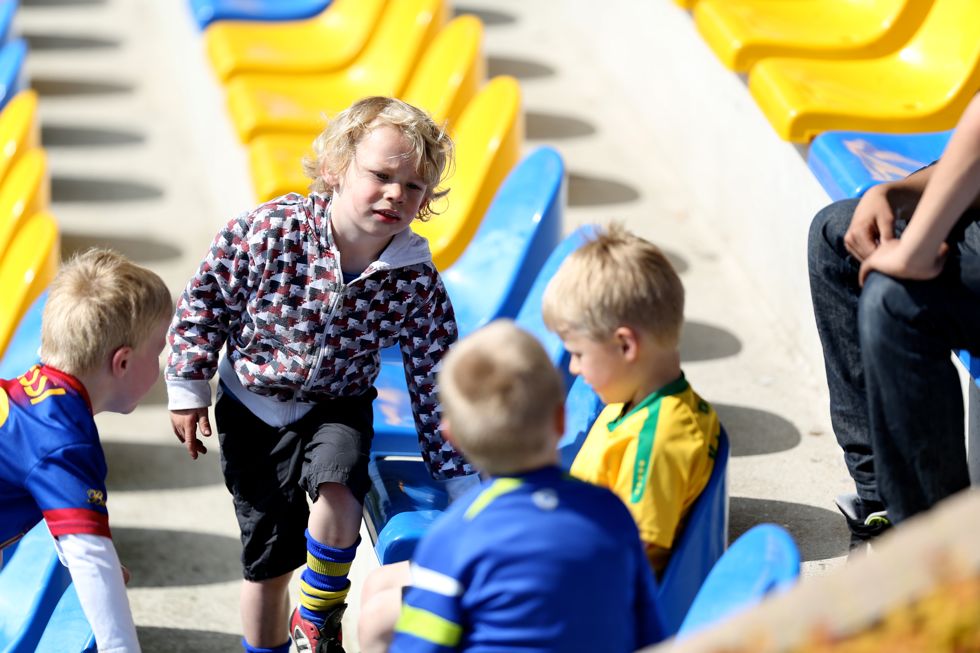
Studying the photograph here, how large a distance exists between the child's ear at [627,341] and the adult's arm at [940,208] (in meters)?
0.48

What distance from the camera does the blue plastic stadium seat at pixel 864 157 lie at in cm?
318

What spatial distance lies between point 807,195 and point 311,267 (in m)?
1.50

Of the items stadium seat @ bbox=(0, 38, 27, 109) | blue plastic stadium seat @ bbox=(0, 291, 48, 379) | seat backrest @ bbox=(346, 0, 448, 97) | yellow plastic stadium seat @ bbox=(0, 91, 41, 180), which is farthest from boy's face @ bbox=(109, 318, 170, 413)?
stadium seat @ bbox=(0, 38, 27, 109)

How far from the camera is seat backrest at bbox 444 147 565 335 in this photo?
350cm

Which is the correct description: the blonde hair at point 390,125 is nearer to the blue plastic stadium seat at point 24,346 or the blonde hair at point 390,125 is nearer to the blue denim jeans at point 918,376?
the blue denim jeans at point 918,376

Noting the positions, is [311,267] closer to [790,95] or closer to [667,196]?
[790,95]

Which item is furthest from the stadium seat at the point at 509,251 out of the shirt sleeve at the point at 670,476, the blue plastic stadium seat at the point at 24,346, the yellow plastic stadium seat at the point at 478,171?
the shirt sleeve at the point at 670,476

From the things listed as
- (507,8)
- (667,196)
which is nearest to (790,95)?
(667,196)

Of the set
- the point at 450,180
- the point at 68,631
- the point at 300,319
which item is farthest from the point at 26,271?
the point at 300,319

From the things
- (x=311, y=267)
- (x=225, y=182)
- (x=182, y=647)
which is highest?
(x=311, y=267)

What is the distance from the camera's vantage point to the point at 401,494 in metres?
2.76

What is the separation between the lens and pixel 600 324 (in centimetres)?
205

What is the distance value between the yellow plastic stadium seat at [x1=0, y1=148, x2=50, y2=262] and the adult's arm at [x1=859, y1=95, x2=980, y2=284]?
295 cm

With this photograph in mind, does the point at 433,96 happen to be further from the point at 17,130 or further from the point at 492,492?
the point at 492,492
